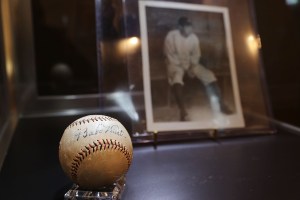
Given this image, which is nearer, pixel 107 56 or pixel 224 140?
pixel 224 140

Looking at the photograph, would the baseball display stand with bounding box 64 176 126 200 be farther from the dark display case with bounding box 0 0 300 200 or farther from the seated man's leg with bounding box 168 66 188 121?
the seated man's leg with bounding box 168 66 188 121

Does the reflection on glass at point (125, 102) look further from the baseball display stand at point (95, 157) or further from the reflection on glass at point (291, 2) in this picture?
the reflection on glass at point (291, 2)

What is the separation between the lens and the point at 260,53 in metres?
1.11

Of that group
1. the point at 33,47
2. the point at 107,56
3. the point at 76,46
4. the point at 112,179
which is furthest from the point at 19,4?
the point at 112,179

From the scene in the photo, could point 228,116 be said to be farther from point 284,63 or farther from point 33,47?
point 33,47

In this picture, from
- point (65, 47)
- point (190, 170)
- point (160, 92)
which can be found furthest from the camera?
point (65, 47)

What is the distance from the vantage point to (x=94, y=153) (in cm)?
54

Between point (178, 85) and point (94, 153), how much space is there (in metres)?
0.51

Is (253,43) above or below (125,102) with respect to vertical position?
above

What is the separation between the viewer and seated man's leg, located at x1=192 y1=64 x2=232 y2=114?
1.02 m

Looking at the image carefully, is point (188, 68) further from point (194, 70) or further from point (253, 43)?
point (253, 43)

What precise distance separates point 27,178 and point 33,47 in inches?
34.2
